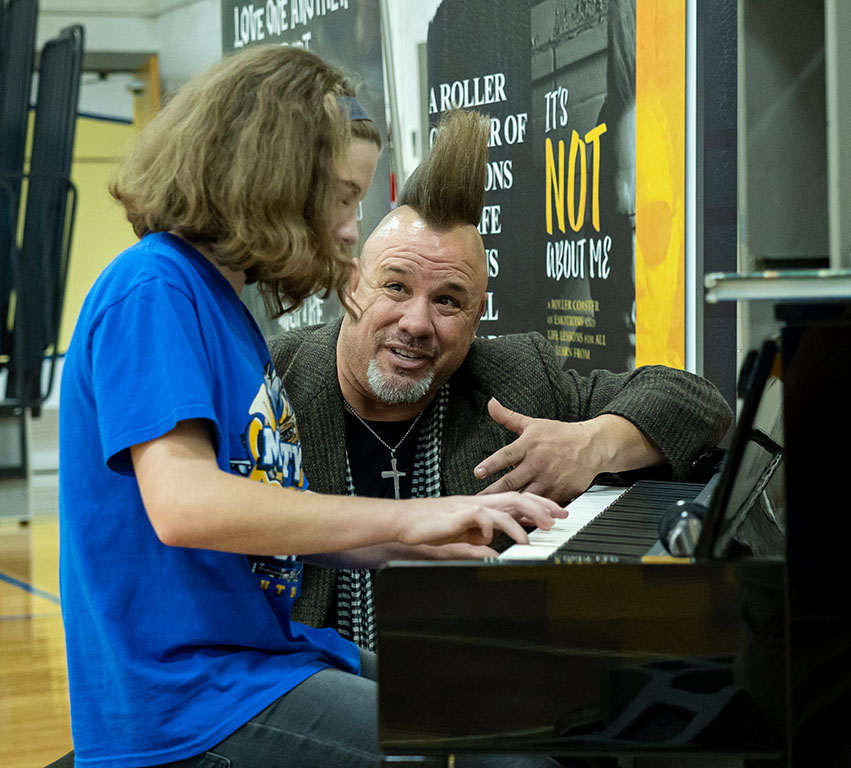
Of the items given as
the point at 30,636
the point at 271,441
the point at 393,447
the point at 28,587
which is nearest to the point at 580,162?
the point at 393,447

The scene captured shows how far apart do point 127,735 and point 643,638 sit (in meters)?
0.55

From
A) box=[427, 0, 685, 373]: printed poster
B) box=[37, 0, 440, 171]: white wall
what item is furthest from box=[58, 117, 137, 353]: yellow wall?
box=[427, 0, 685, 373]: printed poster

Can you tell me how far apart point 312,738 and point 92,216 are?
314 inches

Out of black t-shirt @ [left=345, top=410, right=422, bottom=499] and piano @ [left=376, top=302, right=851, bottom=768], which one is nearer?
piano @ [left=376, top=302, right=851, bottom=768]

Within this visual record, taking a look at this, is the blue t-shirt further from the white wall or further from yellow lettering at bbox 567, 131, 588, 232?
the white wall

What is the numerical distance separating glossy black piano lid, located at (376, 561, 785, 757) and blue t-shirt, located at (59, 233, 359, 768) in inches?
9.8

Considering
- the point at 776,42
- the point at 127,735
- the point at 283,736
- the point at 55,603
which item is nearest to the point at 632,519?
the point at 283,736

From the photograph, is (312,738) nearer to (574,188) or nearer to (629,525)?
(629,525)

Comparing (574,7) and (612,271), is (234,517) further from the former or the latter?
(574,7)

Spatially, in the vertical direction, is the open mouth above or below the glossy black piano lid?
above

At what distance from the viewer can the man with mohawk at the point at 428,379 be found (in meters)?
2.00

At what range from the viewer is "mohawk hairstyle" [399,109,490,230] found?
208 centimetres

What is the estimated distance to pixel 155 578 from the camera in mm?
1208

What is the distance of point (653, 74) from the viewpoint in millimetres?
2631
